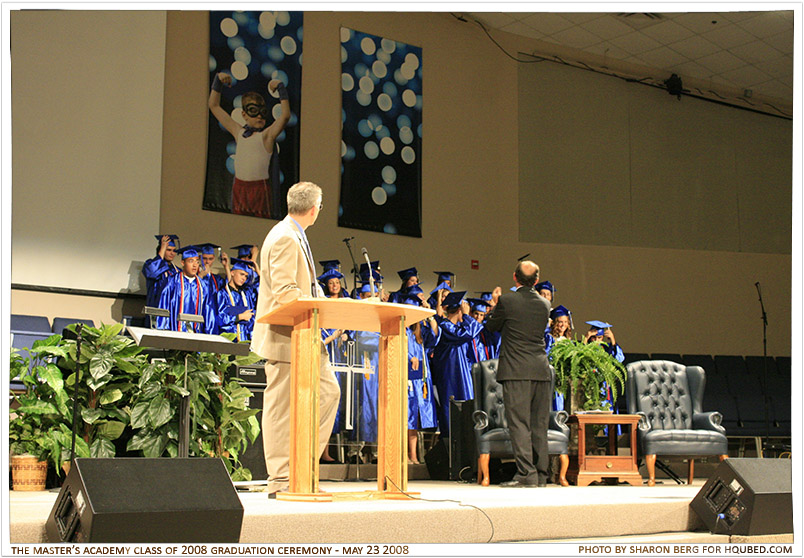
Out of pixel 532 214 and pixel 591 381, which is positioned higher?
pixel 532 214

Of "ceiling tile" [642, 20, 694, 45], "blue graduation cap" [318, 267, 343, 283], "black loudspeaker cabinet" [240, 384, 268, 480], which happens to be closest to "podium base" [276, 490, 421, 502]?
"black loudspeaker cabinet" [240, 384, 268, 480]

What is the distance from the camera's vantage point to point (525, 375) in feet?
16.3

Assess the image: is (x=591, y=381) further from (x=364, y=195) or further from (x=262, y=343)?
(x=364, y=195)

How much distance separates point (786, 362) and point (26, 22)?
884 centimetres

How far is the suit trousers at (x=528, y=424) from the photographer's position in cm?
498

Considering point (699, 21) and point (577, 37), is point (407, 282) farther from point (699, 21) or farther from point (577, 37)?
point (699, 21)

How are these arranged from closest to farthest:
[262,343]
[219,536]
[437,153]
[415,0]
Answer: [219,536] → [415,0] → [262,343] → [437,153]

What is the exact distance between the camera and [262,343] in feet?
11.1

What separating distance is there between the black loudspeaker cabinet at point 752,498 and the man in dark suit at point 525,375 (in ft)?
5.82

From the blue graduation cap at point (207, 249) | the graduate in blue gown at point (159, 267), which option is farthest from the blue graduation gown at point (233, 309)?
the graduate in blue gown at point (159, 267)

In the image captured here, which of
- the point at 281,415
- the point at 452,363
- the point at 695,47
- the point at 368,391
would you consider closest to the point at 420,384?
the point at 452,363

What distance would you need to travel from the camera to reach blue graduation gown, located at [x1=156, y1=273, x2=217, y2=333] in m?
7.09

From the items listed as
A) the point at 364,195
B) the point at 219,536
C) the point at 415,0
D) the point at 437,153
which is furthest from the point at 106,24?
the point at 219,536

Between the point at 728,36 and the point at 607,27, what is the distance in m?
1.43
